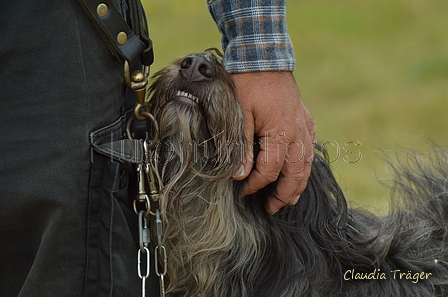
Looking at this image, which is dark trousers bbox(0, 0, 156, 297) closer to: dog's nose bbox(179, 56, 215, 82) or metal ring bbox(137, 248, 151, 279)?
metal ring bbox(137, 248, 151, 279)

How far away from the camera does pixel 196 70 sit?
1968mm

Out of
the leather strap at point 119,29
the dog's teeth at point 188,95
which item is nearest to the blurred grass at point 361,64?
the dog's teeth at point 188,95

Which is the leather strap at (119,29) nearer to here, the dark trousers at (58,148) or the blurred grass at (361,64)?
the dark trousers at (58,148)

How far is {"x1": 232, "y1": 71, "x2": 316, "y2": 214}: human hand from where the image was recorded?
1.84m

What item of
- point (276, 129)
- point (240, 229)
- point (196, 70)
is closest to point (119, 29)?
point (196, 70)

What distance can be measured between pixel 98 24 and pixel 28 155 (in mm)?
415

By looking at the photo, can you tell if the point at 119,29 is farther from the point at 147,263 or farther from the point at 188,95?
the point at 147,263

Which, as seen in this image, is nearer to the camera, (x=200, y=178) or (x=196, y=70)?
(x=196, y=70)

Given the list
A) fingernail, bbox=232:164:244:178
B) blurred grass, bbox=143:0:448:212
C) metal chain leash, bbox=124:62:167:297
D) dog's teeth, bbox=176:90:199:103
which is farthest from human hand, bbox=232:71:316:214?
blurred grass, bbox=143:0:448:212

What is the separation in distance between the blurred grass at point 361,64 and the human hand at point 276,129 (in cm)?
305

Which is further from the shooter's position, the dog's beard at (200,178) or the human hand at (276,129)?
the dog's beard at (200,178)

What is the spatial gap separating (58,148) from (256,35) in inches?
27.7

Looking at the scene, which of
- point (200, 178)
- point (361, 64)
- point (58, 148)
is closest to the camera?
point (58, 148)

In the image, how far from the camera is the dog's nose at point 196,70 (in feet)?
6.45
